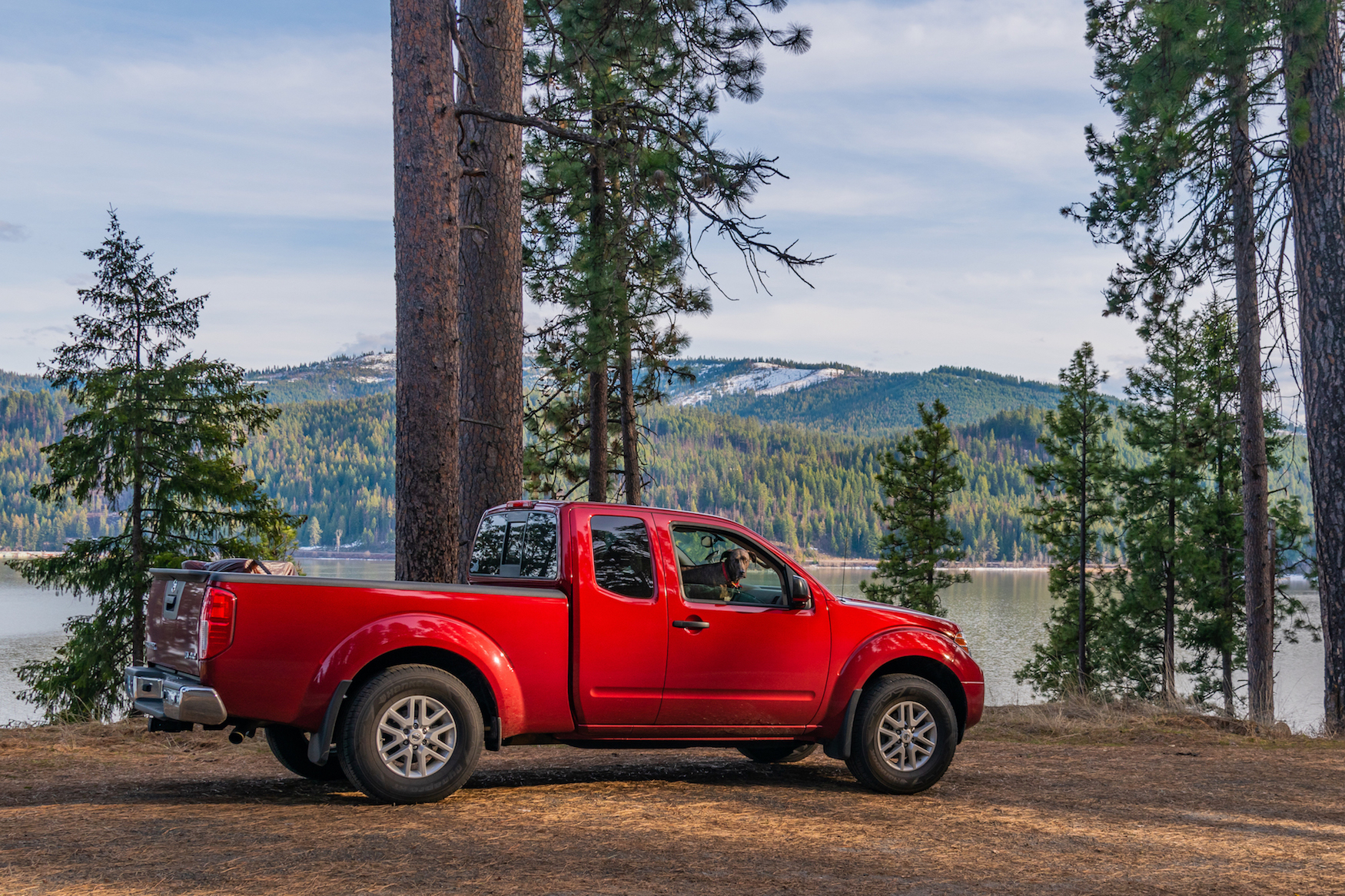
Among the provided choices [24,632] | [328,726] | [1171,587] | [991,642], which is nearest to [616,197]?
[328,726]

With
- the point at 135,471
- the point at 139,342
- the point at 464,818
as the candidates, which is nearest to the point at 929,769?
the point at 464,818

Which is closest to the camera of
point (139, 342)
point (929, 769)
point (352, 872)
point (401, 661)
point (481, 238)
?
point (352, 872)

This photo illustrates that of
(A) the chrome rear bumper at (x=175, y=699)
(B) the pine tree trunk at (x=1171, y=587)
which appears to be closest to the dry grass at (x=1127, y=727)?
(A) the chrome rear bumper at (x=175, y=699)

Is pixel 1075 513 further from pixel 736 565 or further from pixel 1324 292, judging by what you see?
pixel 736 565

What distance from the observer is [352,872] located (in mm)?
4883

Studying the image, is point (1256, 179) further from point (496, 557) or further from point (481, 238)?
point (496, 557)

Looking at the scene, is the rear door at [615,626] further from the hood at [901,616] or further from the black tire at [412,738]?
the hood at [901,616]

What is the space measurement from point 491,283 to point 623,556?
14.7ft

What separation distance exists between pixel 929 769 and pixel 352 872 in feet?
13.5

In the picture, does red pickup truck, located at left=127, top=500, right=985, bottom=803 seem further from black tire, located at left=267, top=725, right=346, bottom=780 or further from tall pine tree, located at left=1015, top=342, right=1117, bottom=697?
tall pine tree, located at left=1015, top=342, right=1117, bottom=697

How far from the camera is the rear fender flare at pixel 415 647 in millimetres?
6195

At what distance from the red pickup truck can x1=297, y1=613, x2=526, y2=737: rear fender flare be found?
0.03 ft

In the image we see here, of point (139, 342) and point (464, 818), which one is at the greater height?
point (139, 342)

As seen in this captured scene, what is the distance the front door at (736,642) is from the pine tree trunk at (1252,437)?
401 inches
